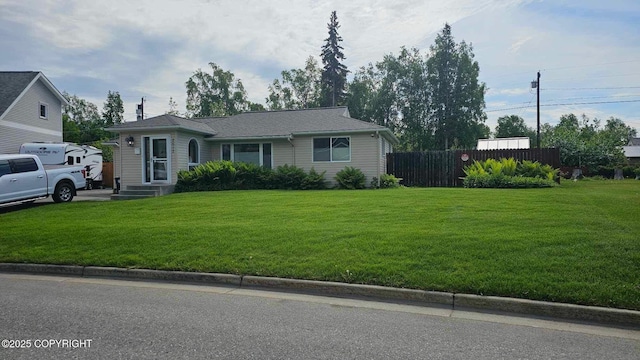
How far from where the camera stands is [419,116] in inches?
1697

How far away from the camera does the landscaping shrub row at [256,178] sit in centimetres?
1714

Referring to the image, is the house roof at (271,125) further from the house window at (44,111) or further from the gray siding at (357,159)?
the house window at (44,111)

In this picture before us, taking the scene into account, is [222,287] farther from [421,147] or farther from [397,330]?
→ [421,147]

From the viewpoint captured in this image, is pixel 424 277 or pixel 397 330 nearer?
pixel 397 330

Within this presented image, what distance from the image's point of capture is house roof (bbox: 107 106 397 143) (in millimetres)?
17734

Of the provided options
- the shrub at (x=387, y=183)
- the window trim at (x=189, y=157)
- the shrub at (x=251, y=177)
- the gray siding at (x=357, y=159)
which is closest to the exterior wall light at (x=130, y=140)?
the window trim at (x=189, y=157)

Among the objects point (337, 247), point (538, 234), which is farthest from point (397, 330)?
point (538, 234)

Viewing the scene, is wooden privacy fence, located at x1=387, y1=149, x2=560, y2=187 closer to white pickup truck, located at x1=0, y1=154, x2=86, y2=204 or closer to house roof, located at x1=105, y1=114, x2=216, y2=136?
house roof, located at x1=105, y1=114, x2=216, y2=136

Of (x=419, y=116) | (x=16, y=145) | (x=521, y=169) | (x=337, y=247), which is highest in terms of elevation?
(x=419, y=116)

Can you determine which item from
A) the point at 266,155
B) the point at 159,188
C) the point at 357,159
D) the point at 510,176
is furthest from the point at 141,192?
the point at 510,176

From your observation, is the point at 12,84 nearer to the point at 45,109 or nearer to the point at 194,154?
the point at 45,109

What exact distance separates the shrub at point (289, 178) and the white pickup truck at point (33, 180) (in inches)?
304

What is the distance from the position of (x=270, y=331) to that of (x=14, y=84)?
26.9 meters

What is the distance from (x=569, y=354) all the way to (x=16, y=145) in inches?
1068
